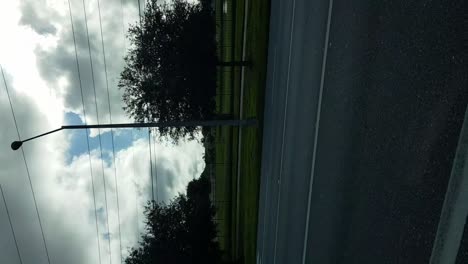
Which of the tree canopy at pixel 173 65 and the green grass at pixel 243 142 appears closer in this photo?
the green grass at pixel 243 142

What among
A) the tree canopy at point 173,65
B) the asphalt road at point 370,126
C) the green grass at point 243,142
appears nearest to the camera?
the asphalt road at point 370,126

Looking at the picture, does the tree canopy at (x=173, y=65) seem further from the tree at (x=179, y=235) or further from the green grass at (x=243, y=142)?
the tree at (x=179, y=235)

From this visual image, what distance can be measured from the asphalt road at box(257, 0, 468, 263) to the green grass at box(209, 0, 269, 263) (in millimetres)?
5468

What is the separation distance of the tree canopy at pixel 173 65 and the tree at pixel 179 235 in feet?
20.3

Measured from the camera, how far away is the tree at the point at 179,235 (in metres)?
25.7

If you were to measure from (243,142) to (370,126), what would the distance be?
688 inches

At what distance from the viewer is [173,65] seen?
78.5 feet

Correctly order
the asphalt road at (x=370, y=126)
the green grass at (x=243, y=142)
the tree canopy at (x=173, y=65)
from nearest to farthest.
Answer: the asphalt road at (x=370, y=126), the green grass at (x=243, y=142), the tree canopy at (x=173, y=65)

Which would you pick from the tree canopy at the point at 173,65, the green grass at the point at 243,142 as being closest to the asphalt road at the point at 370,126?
the green grass at the point at 243,142

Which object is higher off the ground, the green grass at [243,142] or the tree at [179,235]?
the green grass at [243,142]

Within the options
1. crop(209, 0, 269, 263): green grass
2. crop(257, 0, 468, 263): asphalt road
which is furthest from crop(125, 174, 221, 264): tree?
crop(257, 0, 468, 263): asphalt road

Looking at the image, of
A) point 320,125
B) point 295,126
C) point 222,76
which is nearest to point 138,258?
point 222,76

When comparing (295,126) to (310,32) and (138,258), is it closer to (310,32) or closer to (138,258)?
(310,32)

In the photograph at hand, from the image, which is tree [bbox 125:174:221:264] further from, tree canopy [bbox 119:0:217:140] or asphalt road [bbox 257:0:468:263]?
asphalt road [bbox 257:0:468:263]
